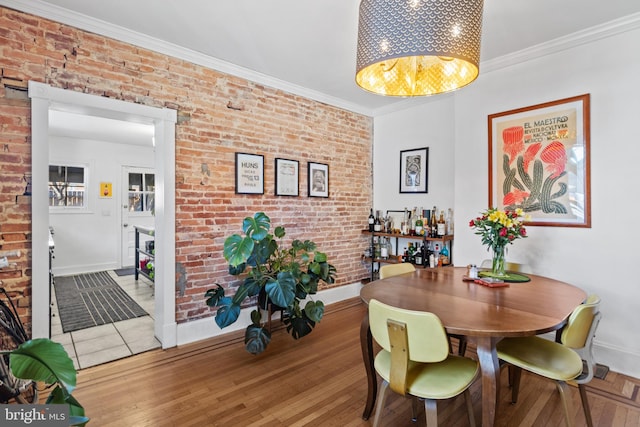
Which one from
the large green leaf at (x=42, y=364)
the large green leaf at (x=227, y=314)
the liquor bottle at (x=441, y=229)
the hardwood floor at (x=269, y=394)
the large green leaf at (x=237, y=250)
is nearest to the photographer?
the large green leaf at (x=42, y=364)

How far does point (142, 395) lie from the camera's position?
87.7 inches

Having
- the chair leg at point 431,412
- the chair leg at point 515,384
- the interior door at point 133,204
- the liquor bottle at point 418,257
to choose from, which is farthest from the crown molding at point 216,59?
the interior door at point 133,204

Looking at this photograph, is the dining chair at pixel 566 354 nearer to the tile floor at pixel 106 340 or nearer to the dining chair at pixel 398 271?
the dining chair at pixel 398 271

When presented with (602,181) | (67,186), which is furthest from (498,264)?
(67,186)

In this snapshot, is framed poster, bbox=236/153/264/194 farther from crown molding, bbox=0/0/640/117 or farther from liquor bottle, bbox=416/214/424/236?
liquor bottle, bbox=416/214/424/236

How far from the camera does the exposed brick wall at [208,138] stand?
2.30 m

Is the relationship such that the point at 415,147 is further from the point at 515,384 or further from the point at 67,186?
the point at 67,186

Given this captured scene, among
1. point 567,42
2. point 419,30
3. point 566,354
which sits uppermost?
point 567,42

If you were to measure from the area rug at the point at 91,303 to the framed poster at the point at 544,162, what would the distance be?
170 inches

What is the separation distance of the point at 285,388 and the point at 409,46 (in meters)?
2.30

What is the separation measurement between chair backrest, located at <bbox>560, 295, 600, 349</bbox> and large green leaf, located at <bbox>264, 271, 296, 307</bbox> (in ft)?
6.05

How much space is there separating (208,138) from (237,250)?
48.0 inches

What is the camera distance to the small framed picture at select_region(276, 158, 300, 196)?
3.75 metres

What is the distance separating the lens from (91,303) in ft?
14.1
